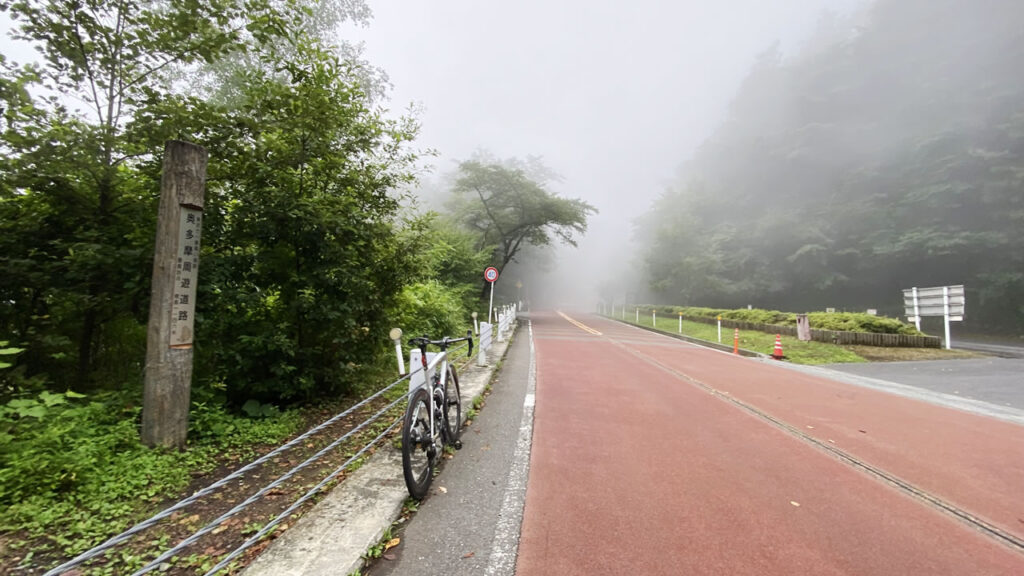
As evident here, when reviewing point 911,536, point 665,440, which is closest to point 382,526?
point 665,440

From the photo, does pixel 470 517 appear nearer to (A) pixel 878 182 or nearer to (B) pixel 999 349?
(B) pixel 999 349

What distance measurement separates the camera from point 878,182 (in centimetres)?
2641

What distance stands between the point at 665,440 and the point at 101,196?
19.5ft

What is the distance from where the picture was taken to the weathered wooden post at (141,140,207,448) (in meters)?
3.30

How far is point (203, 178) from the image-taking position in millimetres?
3559

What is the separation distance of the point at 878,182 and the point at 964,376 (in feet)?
78.5

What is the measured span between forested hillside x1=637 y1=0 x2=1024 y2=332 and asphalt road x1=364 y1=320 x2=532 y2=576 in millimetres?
28410

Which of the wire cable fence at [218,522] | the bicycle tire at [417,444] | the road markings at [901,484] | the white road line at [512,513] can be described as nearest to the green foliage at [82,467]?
the wire cable fence at [218,522]

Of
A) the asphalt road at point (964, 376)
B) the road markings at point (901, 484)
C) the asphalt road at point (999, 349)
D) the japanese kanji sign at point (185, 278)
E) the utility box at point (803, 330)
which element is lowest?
the road markings at point (901, 484)

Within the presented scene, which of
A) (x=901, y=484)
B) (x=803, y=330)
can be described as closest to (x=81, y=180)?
(x=901, y=484)

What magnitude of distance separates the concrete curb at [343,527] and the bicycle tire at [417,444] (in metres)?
0.13

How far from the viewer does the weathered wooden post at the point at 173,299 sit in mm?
3303

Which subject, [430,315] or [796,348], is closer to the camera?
[430,315]

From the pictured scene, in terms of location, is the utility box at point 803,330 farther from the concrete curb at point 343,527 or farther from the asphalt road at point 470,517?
the concrete curb at point 343,527
